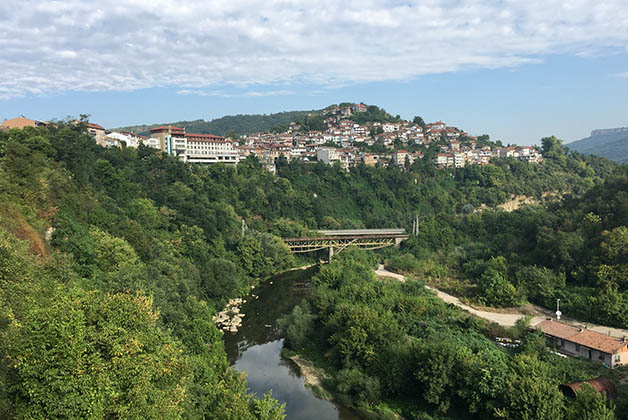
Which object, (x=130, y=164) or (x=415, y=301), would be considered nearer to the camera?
(x=415, y=301)

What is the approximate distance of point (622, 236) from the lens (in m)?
28.3

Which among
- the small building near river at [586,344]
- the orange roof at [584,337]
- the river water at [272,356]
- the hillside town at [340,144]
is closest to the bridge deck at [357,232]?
the river water at [272,356]

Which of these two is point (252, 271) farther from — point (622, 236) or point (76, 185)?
point (622, 236)

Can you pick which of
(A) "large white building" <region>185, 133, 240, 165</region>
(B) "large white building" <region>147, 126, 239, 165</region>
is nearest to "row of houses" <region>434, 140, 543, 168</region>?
(A) "large white building" <region>185, 133, 240, 165</region>

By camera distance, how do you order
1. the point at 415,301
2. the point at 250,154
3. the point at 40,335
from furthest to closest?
the point at 250,154
the point at 415,301
the point at 40,335

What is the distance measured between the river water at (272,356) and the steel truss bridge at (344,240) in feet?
26.7

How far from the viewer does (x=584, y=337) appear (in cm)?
2152

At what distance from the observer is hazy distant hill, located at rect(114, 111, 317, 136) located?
5635 inches

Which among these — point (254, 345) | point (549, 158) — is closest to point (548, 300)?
point (254, 345)

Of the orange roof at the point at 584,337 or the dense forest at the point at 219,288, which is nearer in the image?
the dense forest at the point at 219,288

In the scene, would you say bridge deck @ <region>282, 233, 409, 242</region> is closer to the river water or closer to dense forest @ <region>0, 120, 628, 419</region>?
dense forest @ <region>0, 120, 628, 419</region>

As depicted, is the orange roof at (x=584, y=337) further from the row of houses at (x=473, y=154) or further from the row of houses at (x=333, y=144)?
the row of houses at (x=473, y=154)

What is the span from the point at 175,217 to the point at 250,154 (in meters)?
28.2

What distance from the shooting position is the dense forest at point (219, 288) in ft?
30.4
